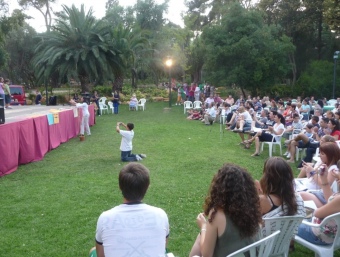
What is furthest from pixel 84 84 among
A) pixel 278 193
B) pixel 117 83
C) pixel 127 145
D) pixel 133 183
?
pixel 133 183

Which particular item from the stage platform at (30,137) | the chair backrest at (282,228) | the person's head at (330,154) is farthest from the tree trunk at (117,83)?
the chair backrest at (282,228)

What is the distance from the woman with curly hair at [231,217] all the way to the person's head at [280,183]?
23.6 inches

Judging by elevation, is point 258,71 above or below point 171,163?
above

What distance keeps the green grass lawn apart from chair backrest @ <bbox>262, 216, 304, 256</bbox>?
1136 mm

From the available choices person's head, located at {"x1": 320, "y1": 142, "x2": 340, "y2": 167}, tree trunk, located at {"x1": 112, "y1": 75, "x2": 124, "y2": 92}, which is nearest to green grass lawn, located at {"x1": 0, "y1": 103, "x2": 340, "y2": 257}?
person's head, located at {"x1": 320, "y1": 142, "x2": 340, "y2": 167}

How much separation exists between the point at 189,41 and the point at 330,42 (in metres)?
19.2

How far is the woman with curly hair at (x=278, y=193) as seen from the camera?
3188 mm

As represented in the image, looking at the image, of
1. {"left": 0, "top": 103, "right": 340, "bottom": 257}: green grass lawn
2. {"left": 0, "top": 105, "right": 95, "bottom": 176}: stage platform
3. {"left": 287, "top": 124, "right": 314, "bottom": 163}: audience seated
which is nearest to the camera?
{"left": 0, "top": 103, "right": 340, "bottom": 257}: green grass lawn

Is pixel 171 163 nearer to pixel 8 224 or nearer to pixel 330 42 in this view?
pixel 8 224

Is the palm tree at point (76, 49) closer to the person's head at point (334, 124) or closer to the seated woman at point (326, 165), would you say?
the person's head at point (334, 124)

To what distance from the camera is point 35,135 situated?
384 inches

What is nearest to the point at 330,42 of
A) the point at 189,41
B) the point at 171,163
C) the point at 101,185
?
the point at 189,41

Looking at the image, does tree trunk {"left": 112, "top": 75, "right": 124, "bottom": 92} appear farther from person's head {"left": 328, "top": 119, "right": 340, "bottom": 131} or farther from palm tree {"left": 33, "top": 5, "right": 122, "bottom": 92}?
person's head {"left": 328, "top": 119, "right": 340, "bottom": 131}

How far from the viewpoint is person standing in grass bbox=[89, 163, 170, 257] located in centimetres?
237
